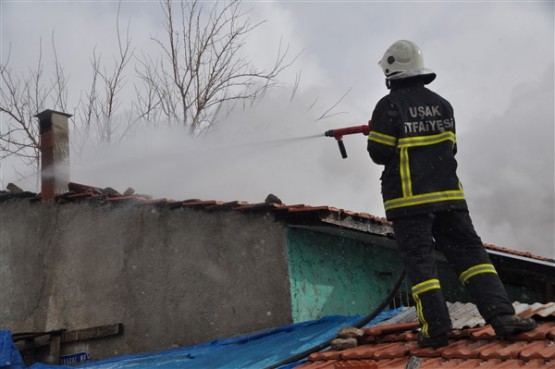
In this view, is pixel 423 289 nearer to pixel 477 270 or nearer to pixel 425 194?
pixel 477 270

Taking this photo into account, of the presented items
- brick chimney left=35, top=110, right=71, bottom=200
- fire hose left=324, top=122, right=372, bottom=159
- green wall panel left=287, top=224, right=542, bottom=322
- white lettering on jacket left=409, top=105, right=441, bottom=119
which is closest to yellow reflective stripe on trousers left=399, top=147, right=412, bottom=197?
white lettering on jacket left=409, top=105, right=441, bottom=119

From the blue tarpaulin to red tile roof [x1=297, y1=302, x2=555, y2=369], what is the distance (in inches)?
21.0

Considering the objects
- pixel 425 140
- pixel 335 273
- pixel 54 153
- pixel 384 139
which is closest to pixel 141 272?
pixel 335 273

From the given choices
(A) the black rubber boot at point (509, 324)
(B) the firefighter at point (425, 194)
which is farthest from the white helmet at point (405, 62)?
(A) the black rubber boot at point (509, 324)

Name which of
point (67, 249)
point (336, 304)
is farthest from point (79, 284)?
point (336, 304)

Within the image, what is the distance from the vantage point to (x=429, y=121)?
15.1 ft

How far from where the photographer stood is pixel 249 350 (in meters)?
5.91

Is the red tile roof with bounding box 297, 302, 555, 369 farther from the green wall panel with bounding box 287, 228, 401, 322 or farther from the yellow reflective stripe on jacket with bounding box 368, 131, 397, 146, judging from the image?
the green wall panel with bounding box 287, 228, 401, 322

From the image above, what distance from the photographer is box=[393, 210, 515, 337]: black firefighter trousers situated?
14.2ft

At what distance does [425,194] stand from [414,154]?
28 centimetres

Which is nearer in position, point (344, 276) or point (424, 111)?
point (424, 111)

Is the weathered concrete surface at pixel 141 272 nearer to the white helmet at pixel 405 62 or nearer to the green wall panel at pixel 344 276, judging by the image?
the green wall panel at pixel 344 276

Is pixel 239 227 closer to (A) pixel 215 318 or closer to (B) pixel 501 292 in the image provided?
(A) pixel 215 318

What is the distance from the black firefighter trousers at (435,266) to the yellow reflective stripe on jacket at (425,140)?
48 cm
